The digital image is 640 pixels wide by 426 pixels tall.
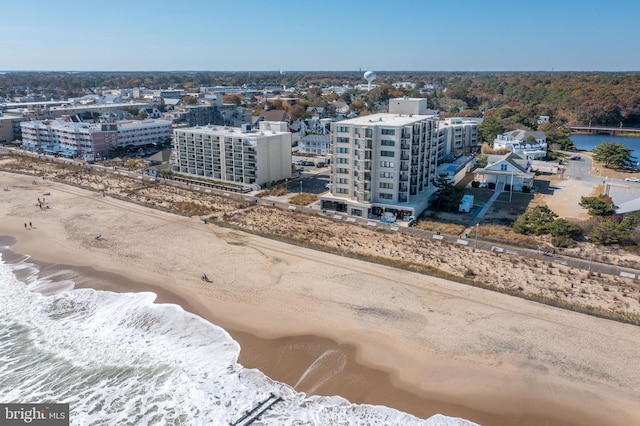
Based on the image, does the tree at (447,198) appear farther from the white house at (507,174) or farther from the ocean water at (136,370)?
the ocean water at (136,370)

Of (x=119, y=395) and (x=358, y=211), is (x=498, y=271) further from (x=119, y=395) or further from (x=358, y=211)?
(x=119, y=395)

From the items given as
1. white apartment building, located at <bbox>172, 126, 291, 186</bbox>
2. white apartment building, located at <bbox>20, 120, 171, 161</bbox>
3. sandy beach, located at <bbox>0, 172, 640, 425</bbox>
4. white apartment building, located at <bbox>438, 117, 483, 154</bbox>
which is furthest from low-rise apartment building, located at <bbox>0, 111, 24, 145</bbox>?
white apartment building, located at <bbox>438, 117, 483, 154</bbox>

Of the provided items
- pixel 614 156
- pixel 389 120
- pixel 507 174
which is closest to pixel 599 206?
pixel 507 174

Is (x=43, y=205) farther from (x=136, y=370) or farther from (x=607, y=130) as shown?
(x=607, y=130)

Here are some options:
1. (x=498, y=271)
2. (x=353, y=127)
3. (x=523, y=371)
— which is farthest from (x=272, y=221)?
(x=523, y=371)

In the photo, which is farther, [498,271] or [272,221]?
[272,221]
